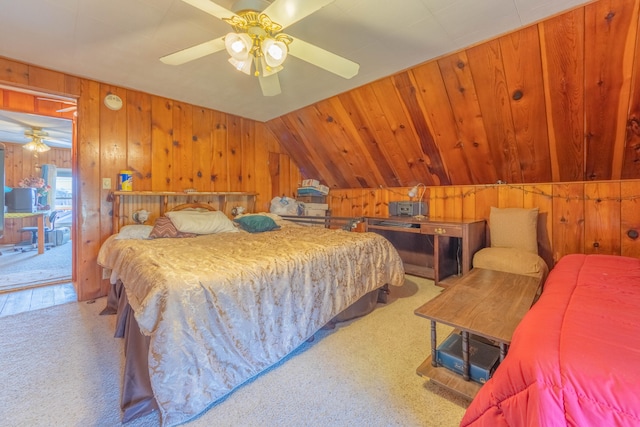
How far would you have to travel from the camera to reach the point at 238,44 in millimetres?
1536

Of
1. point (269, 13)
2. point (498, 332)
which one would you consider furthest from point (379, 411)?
point (269, 13)

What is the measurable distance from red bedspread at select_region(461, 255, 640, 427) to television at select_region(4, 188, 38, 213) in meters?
6.71

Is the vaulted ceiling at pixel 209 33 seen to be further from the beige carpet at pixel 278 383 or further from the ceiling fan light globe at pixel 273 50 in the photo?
the beige carpet at pixel 278 383

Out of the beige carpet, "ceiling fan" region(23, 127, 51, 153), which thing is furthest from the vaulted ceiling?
"ceiling fan" region(23, 127, 51, 153)

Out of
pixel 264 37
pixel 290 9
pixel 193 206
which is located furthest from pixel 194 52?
pixel 193 206

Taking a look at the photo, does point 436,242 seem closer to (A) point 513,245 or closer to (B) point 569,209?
(A) point 513,245

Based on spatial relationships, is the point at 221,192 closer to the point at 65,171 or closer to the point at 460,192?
the point at 460,192

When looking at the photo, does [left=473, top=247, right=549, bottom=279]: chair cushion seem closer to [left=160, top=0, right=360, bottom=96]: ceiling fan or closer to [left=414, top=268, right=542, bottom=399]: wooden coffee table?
[left=414, top=268, right=542, bottom=399]: wooden coffee table

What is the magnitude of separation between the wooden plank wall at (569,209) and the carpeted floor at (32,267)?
5008 mm

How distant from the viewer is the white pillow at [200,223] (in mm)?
2639

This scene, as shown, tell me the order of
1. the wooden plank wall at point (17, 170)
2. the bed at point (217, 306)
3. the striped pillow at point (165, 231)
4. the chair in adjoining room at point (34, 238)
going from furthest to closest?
the wooden plank wall at point (17, 170) < the chair in adjoining room at point (34, 238) < the striped pillow at point (165, 231) < the bed at point (217, 306)

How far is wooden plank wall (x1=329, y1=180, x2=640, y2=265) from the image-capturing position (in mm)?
2488

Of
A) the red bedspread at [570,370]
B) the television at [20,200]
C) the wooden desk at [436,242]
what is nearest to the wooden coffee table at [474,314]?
the red bedspread at [570,370]

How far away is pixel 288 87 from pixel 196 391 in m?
2.71
